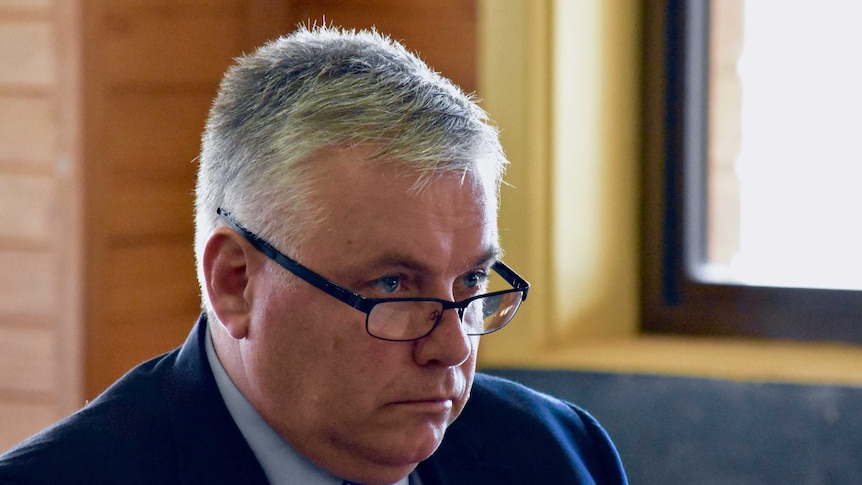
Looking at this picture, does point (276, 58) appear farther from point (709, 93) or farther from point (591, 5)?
point (709, 93)

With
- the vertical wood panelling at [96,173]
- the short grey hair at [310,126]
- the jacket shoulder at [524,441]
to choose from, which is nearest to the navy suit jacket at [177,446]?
the jacket shoulder at [524,441]

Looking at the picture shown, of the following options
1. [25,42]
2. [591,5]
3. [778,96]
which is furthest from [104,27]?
[778,96]

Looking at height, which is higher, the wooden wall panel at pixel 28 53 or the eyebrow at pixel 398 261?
the wooden wall panel at pixel 28 53

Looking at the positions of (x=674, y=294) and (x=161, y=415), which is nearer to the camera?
(x=161, y=415)

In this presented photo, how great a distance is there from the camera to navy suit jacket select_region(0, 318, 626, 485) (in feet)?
3.39

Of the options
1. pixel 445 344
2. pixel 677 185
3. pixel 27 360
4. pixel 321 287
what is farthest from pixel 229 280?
pixel 677 185

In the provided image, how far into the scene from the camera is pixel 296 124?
3.40 ft

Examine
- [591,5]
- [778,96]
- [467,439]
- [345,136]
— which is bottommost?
[467,439]

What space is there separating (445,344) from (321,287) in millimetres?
132

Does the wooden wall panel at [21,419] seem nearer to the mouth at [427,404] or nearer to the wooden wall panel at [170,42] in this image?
the wooden wall panel at [170,42]

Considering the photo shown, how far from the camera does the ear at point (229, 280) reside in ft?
3.53

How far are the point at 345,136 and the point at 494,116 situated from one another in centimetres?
110

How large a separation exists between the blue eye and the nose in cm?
5

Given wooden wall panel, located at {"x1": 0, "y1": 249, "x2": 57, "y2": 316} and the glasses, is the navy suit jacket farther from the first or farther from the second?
wooden wall panel, located at {"x1": 0, "y1": 249, "x2": 57, "y2": 316}
